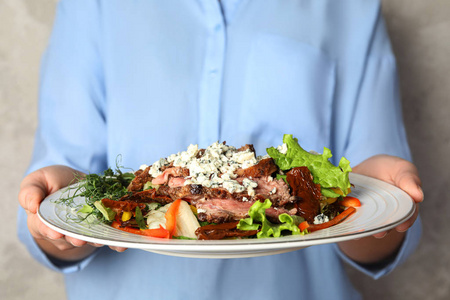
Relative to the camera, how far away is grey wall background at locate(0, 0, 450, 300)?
3.66 m

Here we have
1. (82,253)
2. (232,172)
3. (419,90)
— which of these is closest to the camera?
(232,172)

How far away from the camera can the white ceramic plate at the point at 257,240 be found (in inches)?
47.9

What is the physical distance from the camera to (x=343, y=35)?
107 inches

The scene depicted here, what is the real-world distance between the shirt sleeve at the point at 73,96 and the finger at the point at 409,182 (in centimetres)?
175

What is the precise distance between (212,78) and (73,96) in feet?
2.88

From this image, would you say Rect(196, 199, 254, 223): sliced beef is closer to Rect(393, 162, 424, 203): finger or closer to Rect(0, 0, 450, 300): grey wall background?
Rect(393, 162, 424, 203): finger

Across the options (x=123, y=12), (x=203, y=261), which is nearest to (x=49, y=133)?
(x=123, y=12)

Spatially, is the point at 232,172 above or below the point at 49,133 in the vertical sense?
above

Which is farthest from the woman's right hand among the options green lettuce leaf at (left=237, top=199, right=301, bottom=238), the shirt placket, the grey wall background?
the grey wall background

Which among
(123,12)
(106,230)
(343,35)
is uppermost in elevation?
(343,35)

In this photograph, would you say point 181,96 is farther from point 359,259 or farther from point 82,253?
point 359,259

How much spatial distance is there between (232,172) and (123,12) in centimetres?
151

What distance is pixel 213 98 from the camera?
2521 millimetres

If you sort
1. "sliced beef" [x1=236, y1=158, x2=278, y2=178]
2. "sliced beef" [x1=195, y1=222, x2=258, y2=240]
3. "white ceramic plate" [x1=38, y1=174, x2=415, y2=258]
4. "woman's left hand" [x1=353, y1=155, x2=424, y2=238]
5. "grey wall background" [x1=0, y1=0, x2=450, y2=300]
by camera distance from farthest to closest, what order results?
"grey wall background" [x1=0, y1=0, x2=450, y2=300], "woman's left hand" [x1=353, y1=155, x2=424, y2=238], "sliced beef" [x1=236, y1=158, x2=278, y2=178], "sliced beef" [x1=195, y1=222, x2=258, y2=240], "white ceramic plate" [x1=38, y1=174, x2=415, y2=258]
